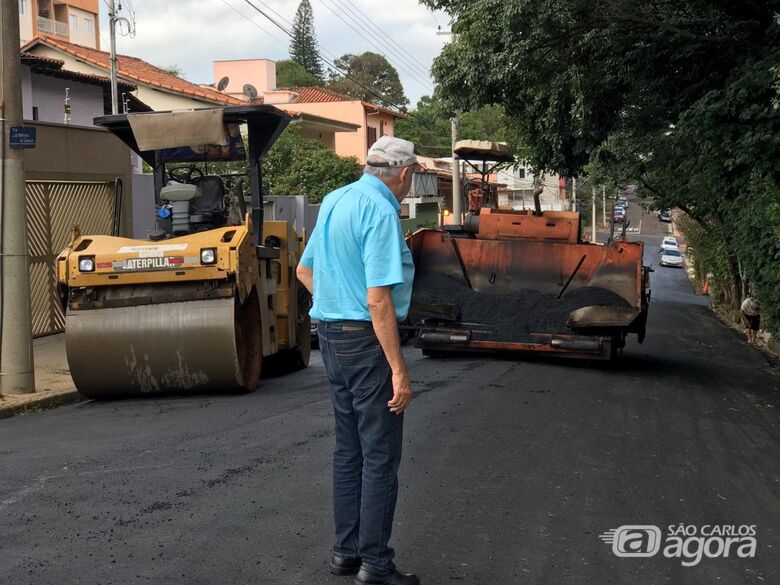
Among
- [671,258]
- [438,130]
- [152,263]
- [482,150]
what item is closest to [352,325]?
[152,263]

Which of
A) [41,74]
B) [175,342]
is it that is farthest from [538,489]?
[41,74]

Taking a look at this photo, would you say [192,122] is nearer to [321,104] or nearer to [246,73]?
[321,104]

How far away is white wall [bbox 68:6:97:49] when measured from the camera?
70.2m

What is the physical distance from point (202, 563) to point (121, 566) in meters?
0.37

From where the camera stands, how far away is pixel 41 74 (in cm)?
2603

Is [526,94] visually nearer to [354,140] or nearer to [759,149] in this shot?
[759,149]

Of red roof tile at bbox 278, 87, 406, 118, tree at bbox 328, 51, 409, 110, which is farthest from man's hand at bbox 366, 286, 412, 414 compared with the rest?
tree at bbox 328, 51, 409, 110

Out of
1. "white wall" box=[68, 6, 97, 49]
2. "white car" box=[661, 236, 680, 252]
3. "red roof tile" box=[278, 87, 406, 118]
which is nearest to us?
"red roof tile" box=[278, 87, 406, 118]

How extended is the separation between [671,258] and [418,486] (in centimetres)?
6241

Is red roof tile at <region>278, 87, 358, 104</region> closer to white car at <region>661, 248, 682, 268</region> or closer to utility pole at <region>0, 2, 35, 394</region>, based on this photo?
white car at <region>661, 248, 682, 268</region>

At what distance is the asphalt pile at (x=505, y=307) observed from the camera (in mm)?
13047

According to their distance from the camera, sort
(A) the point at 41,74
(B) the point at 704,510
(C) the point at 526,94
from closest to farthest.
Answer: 1. (B) the point at 704,510
2. (C) the point at 526,94
3. (A) the point at 41,74

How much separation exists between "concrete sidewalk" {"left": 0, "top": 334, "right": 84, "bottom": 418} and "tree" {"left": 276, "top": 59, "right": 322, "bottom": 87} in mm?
72582

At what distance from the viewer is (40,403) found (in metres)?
9.93
